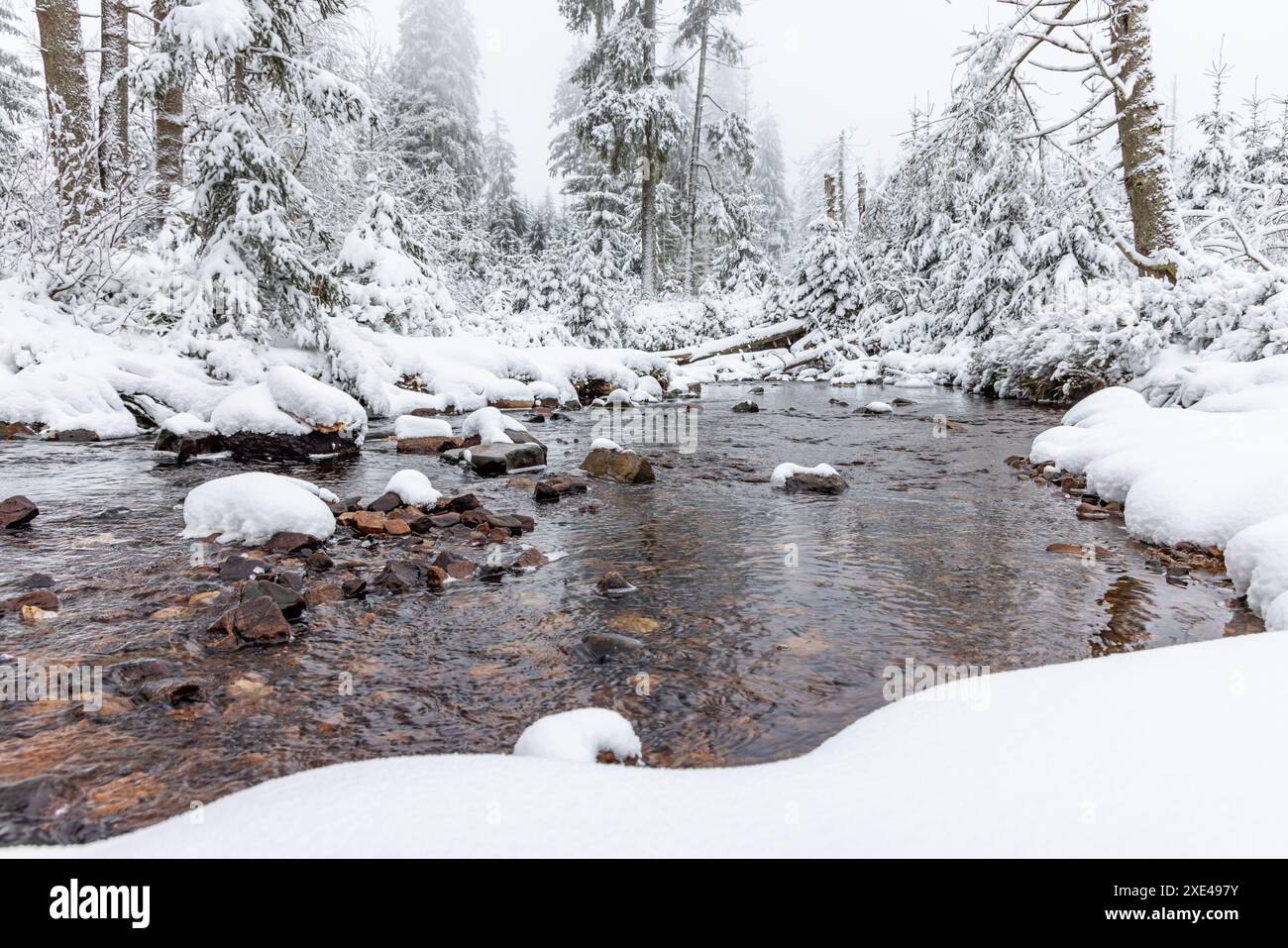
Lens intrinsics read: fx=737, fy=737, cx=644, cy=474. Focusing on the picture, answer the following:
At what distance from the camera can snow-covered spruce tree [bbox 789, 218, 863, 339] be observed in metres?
24.0

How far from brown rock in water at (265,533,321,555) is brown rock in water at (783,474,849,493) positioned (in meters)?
3.96

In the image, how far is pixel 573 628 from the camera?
11.6 ft

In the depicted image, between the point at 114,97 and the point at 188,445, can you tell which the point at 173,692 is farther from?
the point at 114,97

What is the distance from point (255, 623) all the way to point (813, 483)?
15.6 ft

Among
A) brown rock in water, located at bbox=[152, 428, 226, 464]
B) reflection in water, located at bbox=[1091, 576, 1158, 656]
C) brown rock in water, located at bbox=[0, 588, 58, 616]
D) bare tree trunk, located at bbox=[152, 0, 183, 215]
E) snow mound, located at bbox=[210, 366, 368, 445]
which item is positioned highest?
bare tree trunk, located at bbox=[152, 0, 183, 215]

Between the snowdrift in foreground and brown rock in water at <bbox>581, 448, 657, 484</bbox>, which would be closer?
the snowdrift in foreground

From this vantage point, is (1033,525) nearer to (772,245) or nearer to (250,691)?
(250,691)

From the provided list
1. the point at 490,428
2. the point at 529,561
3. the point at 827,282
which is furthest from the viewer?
the point at 827,282

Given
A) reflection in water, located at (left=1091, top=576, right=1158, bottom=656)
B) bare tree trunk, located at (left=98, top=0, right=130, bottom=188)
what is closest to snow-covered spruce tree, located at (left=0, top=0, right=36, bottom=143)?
bare tree trunk, located at (left=98, top=0, right=130, bottom=188)

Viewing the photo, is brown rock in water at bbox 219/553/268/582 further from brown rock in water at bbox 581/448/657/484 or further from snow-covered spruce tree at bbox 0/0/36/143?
snow-covered spruce tree at bbox 0/0/36/143

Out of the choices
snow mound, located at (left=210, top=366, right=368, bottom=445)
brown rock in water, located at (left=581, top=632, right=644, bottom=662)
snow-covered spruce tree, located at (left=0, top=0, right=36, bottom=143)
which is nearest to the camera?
brown rock in water, located at (left=581, top=632, right=644, bottom=662)

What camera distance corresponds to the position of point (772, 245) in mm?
47312

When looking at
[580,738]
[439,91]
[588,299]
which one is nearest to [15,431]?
[580,738]
